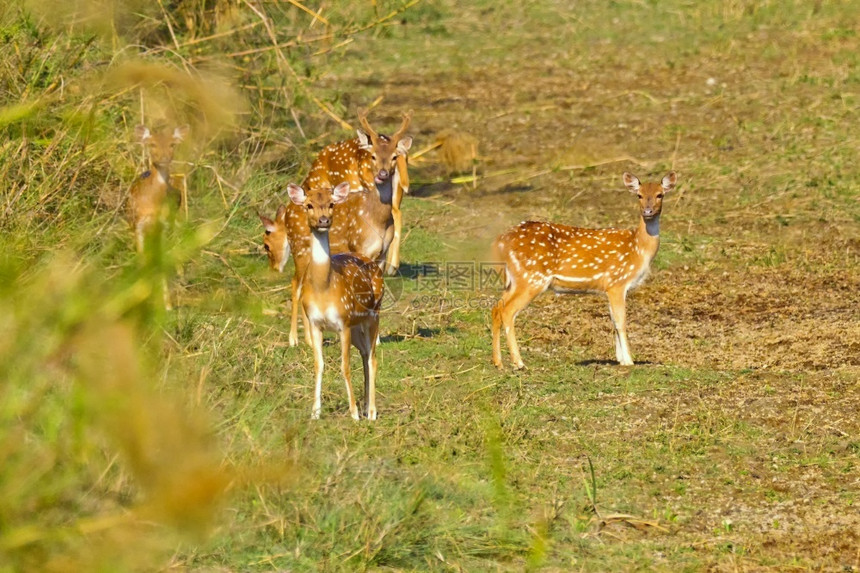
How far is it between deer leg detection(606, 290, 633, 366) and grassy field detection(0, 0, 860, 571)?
19 centimetres

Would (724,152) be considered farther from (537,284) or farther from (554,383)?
(554,383)

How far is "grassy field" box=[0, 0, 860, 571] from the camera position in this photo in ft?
16.3

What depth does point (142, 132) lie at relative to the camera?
491 inches

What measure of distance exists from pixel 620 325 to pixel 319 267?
3.10 m

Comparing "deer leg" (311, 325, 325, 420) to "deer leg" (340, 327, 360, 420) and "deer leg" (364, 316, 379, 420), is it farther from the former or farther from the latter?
"deer leg" (364, 316, 379, 420)

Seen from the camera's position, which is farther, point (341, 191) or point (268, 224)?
point (268, 224)

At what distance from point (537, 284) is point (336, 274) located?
2.70 meters

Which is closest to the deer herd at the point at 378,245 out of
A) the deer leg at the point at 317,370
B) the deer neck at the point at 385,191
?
the deer neck at the point at 385,191

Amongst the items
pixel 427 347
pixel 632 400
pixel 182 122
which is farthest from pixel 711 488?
pixel 182 122

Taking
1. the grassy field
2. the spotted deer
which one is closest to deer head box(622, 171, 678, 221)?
the grassy field

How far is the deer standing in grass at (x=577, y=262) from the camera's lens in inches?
462

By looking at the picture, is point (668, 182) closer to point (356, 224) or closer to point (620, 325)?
point (620, 325)

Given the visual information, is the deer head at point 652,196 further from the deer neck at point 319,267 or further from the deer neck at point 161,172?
the deer neck at point 161,172

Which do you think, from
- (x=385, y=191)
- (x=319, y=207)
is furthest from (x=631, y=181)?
(x=319, y=207)
